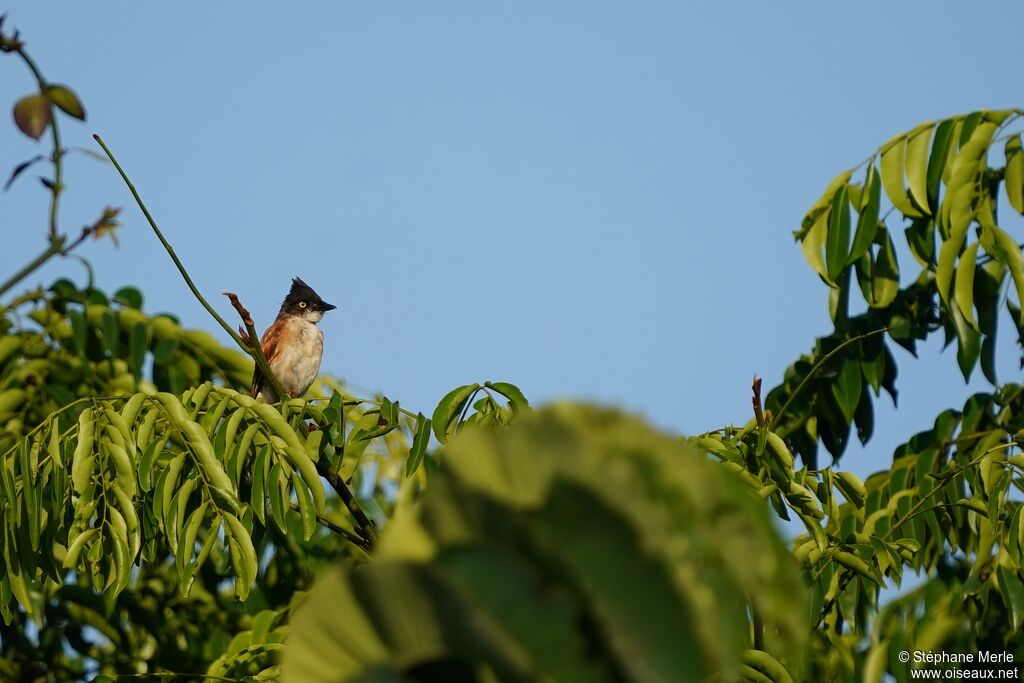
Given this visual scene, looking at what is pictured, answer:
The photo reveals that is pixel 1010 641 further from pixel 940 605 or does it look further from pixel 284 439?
pixel 284 439

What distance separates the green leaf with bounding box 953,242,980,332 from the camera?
3914 mm

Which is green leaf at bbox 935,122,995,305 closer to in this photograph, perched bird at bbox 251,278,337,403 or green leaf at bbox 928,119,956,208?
green leaf at bbox 928,119,956,208

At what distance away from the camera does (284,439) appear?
353 cm

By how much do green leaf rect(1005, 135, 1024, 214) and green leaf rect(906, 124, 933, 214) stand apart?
268 millimetres

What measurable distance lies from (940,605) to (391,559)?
11.0 feet

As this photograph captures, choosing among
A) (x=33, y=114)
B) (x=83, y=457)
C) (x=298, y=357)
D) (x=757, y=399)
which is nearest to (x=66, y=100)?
(x=33, y=114)

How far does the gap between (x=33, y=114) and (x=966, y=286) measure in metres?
2.73

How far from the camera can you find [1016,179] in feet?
14.1

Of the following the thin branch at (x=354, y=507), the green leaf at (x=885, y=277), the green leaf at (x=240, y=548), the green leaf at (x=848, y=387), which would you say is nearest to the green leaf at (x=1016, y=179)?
the green leaf at (x=885, y=277)

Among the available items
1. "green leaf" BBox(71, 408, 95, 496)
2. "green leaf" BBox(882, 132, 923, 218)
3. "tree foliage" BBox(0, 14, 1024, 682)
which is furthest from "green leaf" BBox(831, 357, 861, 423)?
"green leaf" BBox(71, 408, 95, 496)

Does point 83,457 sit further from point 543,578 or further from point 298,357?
point 298,357

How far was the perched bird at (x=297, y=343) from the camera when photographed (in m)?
9.41

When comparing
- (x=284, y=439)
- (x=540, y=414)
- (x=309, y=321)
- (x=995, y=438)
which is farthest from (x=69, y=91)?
(x=309, y=321)

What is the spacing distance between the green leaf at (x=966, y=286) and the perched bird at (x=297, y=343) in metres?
6.06
